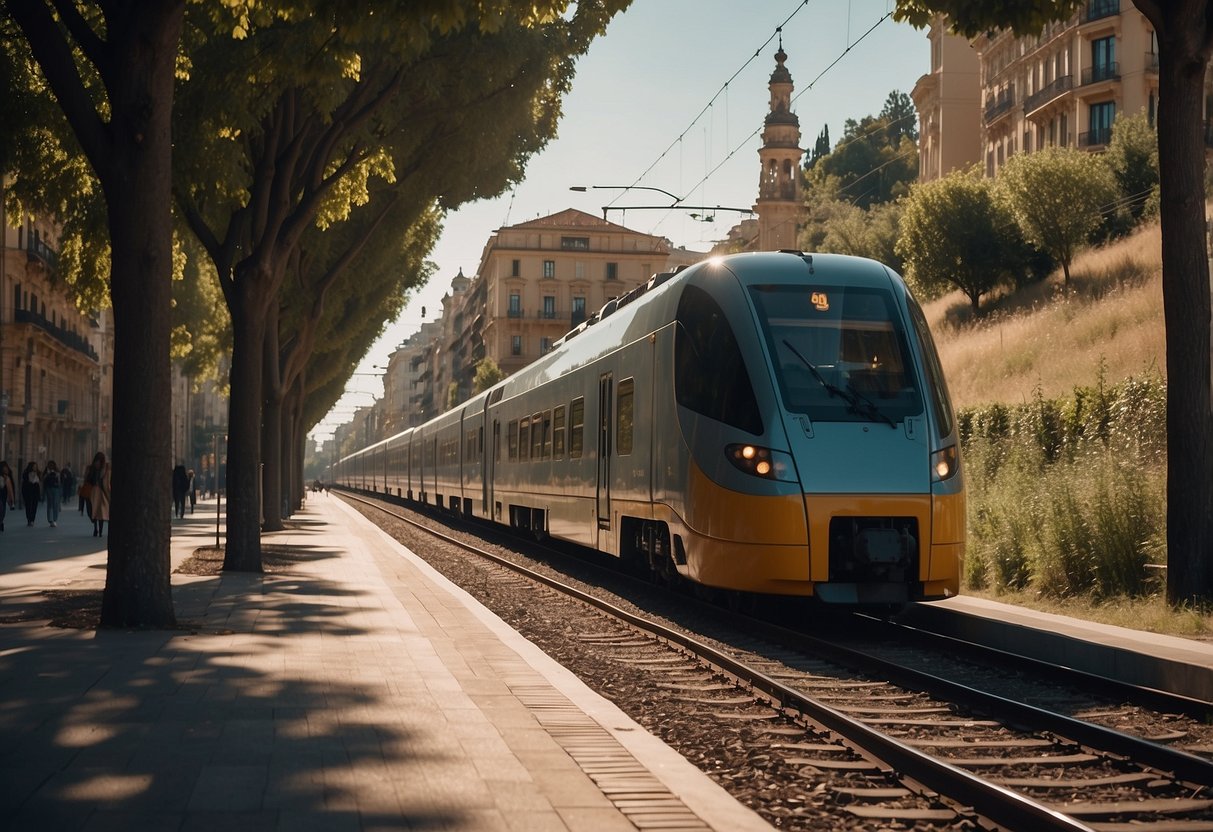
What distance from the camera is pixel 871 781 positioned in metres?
6.88

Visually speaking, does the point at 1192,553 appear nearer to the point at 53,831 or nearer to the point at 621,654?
the point at 621,654

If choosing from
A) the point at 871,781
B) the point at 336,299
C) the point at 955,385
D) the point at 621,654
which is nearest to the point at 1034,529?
the point at 621,654

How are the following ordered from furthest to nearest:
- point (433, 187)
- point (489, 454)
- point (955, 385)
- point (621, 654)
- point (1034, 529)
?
point (955, 385) < point (489, 454) < point (433, 187) < point (1034, 529) < point (621, 654)

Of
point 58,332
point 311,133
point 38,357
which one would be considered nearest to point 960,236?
point 58,332

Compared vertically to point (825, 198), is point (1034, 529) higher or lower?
lower

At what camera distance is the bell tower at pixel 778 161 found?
64125 millimetres

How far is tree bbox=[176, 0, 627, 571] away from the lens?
52.9 feet

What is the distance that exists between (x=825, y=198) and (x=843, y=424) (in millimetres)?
102537

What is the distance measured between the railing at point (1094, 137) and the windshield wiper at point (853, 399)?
6227 cm

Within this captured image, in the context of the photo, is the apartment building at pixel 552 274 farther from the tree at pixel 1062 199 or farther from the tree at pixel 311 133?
the tree at pixel 311 133

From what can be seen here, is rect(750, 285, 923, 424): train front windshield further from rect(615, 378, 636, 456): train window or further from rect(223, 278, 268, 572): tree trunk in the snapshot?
rect(223, 278, 268, 572): tree trunk

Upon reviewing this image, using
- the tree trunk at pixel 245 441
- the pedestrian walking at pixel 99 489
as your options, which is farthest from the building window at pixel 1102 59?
the tree trunk at pixel 245 441

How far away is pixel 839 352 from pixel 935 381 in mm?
887

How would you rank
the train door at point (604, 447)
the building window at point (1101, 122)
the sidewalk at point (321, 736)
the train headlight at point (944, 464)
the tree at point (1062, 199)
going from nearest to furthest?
the sidewalk at point (321, 736) → the train headlight at point (944, 464) → the train door at point (604, 447) → the tree at point (1062, 199) → the building window at point (1101, 122)
